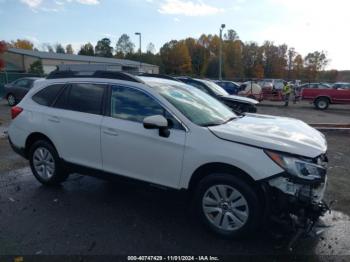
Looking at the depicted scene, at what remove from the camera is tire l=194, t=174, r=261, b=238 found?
3375 millimetres

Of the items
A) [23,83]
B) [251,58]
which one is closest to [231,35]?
[251,58]

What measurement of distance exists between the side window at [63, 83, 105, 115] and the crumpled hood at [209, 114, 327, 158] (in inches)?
68.9

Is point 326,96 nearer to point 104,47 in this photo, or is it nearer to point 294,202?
point 294,202

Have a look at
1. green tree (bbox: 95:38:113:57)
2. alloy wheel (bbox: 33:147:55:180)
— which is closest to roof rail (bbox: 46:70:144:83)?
alloy wheel (bbox: 33:147:55:180)

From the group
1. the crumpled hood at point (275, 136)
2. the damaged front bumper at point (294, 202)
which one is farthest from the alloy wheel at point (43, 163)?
the damaged front bumper at point (294, 202)

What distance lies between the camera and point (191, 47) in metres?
94.8

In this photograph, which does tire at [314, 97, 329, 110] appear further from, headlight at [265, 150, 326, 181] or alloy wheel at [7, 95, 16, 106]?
headlight at [265, 150, 326, 181]

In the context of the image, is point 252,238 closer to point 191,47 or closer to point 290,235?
point 290,235

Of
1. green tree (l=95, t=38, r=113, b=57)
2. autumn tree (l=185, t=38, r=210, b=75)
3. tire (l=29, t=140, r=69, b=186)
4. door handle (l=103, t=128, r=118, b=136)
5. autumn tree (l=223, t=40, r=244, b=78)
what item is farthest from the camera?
green tree (l=95, t=38, r=113, b=57)

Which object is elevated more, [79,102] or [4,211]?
[79,102]

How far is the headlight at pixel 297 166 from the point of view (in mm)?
3207

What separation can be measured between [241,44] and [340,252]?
9725cm

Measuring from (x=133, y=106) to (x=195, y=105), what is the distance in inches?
32.3

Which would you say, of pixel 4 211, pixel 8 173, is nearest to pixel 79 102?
pixel 4 211
